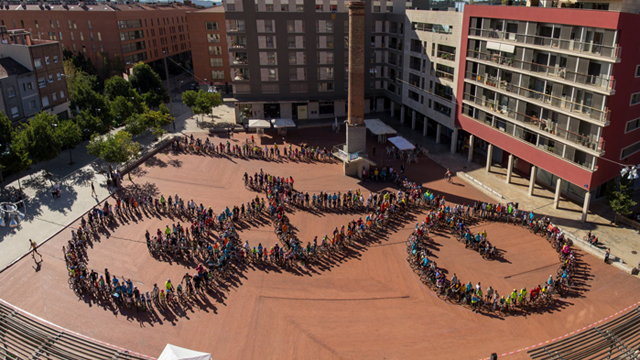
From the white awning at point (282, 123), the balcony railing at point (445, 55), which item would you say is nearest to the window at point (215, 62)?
the white awning at point (282, 123)

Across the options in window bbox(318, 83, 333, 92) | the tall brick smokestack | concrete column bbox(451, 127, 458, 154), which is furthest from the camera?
window bbox(318, 83, 333, 92)

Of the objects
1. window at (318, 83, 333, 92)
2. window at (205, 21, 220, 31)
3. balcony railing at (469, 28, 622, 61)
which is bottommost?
window at (318, 83, 333, 92)

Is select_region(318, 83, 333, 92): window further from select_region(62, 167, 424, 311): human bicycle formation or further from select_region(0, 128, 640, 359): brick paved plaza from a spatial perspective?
select_region(0, 128, 640, 359): brick paved plaza

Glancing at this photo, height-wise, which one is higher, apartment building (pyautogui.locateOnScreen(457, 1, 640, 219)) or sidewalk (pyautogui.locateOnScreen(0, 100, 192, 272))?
apartment building (pyautogui.locateOnScreen(457, 1, 640, 219))

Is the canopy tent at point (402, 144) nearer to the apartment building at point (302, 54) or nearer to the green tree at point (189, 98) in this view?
the apartment building at point (302, 54)

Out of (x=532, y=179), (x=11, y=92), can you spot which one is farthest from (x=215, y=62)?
(x=532, y=179)

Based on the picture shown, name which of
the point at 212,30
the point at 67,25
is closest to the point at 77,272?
the point at 212,30

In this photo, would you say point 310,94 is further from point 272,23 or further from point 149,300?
point 149,300

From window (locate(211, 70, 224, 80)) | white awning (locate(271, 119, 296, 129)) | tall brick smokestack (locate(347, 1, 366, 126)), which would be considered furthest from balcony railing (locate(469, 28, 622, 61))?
window (locate(211, 70, 224, 80))
